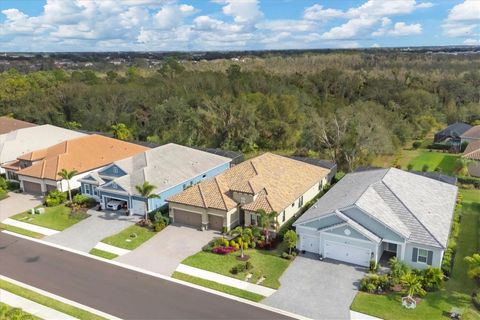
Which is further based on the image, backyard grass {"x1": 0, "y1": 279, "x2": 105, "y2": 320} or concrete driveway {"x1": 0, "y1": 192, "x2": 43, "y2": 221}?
concrete driveway {"x1": 0, "y1": 192, "x2": 43, "y2": 221}

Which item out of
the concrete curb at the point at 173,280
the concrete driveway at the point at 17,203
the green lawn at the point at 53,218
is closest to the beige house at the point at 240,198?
the concrete curb at the point at 173,280

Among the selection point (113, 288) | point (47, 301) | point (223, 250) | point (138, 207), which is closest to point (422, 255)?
point (223, 250)

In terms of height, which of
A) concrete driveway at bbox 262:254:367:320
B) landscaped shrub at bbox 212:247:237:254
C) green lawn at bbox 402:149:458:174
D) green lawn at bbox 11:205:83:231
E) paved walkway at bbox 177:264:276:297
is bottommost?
green lawn at bbox 402:149:458:174

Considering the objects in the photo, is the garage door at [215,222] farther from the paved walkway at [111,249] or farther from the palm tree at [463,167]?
the palm tree at [463,167]

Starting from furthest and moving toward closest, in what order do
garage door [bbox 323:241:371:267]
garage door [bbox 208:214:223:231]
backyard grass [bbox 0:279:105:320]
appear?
garage door [bbox 208:214:223:231], garage door [bbox 323:241:371:267], backyard grass [bbox 0:279:105:320]

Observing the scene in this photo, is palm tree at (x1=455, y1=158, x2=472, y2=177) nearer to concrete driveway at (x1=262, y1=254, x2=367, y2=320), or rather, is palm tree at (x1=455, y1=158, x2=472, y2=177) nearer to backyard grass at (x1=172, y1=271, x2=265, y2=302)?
concrete driveway at (x1=262, y1=254, x2=367, y2=320)

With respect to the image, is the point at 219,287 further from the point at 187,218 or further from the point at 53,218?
the point at 53,218

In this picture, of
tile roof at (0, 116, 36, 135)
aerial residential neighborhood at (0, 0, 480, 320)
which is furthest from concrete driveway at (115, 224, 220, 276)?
tile roof at (0, 116, 36, 135)
